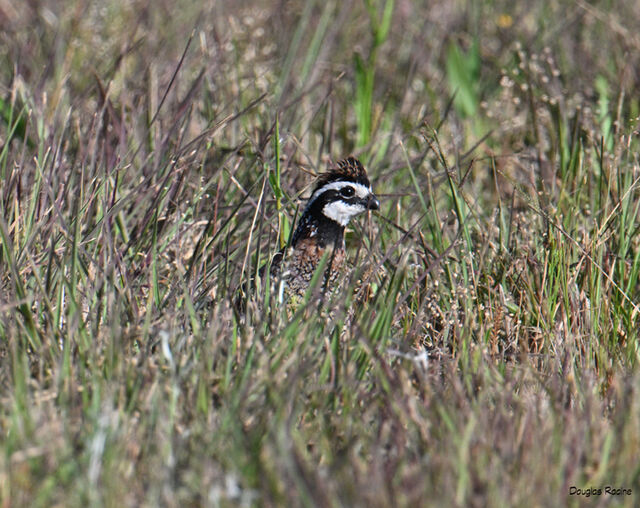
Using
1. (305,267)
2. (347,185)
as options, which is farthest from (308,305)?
(347,185)

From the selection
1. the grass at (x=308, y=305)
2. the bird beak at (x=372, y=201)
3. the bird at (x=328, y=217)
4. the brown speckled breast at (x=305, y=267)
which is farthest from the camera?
the bird beak at (x=372, y=201)

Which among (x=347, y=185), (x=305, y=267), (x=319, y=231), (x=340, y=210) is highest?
(x=347, y=185)

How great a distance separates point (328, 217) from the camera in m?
4.80

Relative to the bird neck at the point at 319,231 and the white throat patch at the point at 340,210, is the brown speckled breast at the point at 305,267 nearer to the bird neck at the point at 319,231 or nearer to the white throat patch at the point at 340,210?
the bird neck at the point at 319,231

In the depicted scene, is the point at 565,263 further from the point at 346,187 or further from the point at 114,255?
the point at 114,255

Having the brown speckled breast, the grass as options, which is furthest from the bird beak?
the brown speckled breast

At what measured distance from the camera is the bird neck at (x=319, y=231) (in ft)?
15.7

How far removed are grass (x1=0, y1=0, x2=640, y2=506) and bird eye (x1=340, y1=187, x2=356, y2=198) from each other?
0.77 ft

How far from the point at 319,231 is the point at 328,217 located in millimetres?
80

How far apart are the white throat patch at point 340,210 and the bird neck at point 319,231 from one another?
2 centimetres

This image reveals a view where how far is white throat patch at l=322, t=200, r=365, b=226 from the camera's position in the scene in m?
4.76

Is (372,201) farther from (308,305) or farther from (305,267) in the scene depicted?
(308,305)

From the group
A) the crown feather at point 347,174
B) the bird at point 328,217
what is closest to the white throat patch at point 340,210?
the bird at point 328,217

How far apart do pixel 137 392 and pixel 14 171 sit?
1.84m
